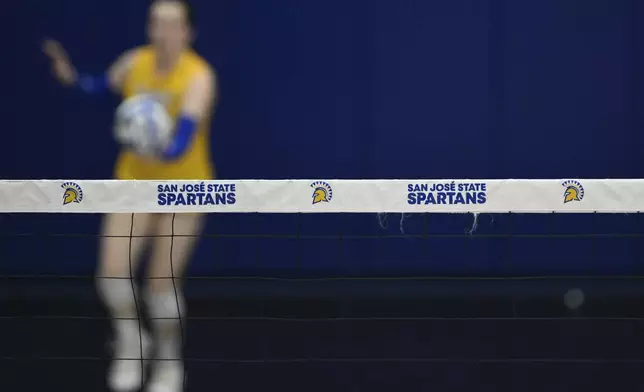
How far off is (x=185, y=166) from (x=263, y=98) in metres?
1.89

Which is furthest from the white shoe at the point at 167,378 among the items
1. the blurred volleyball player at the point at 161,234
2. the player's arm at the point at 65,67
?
the player's arm at the point at 65,67

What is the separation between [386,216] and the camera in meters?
5.88

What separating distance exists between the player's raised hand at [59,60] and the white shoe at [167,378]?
10.1ft

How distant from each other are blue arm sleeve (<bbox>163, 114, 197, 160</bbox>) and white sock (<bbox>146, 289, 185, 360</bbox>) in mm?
761

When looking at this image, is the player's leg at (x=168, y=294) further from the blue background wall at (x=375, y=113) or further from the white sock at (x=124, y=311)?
the blue background wall at (x=375, y=113)

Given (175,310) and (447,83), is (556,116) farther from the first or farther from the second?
(175,310)

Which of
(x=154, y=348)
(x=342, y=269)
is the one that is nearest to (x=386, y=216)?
(x=342, y=269)

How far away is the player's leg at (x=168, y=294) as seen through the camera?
3.55 meters

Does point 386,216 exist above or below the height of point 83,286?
above

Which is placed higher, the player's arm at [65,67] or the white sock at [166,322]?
the player's arm at [65,67]

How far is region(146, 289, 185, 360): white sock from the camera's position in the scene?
3.61m

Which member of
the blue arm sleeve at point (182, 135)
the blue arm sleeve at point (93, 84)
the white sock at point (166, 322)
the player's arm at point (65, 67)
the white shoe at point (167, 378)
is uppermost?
the player's arm at point (65, 67)

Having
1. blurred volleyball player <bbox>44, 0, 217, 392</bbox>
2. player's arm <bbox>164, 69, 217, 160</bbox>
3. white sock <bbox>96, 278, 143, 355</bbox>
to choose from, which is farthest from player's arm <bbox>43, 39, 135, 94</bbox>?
white sock <bbox>96, 278, 143, 355</bbox>

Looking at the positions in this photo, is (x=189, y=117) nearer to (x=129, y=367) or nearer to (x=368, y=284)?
(x=129, y=367)
